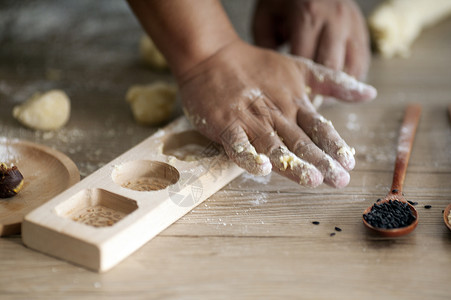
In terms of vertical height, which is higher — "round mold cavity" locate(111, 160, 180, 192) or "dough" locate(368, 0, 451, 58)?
"round mold cavity" locate(111, 160, 180, 192)

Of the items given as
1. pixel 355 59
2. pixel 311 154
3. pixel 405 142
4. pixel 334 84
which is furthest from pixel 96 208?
pixel 355 59

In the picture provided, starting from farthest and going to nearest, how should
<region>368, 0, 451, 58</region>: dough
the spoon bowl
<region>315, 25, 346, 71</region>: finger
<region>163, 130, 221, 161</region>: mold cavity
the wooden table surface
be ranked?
<region>368, 0, 451, 58</region>: dough < <region>315, 25, 346, 71</region>: finger < <region>163, 130, 221, 161</region>: mold cavity < the spoon bowl < the wooden table surface

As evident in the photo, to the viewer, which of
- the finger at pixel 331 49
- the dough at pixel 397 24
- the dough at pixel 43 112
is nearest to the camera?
the dough at pixel 43 112

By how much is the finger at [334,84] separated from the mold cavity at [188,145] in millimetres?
273

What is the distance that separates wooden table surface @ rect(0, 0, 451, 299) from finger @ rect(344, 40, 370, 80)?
0.30 feet

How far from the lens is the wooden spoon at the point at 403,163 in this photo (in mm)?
863

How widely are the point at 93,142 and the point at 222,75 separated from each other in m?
0.34

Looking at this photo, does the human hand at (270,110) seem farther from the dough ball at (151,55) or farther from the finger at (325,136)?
the dough ball at (151,55)

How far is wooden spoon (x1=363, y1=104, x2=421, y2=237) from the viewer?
0.86m

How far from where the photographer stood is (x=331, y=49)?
4.37 ft

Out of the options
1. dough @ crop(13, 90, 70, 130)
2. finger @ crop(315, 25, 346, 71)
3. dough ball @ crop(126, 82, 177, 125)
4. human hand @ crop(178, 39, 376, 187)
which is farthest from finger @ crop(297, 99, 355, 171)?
dough @ crop(13, 90, 70, 130)

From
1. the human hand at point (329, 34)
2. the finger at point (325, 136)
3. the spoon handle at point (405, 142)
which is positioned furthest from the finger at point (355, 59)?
the finger at point (325, 136)

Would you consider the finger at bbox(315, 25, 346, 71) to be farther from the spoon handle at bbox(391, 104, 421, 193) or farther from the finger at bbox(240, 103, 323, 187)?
the finger at bbox(240, 103, 323, 187)

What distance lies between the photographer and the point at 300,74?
1181mm
